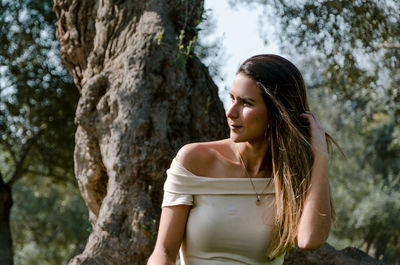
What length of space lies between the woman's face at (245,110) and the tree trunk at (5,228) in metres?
9.33

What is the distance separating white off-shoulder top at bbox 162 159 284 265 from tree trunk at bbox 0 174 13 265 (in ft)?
29.5

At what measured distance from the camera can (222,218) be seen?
9.99 ft

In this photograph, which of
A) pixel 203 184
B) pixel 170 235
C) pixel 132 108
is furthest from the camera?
pixel 132 108

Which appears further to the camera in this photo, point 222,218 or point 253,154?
point 253,154

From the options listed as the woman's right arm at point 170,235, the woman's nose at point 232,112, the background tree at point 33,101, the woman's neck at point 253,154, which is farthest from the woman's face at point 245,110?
the background tree at point 33,101

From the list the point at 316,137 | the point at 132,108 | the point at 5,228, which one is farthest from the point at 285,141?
the point at 5,228

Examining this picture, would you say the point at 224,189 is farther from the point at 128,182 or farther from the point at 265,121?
the point at 128,182

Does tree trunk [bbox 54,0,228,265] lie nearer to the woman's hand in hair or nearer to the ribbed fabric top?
the ribbed fabric top

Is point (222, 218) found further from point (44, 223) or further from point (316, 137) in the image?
point (44, 223)

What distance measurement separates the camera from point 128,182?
489cm

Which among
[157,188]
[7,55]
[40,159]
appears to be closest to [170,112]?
[157,188]

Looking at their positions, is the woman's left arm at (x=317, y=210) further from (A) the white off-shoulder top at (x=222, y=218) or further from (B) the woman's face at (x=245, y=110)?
(B) the woman's face at (x=245, y=110)

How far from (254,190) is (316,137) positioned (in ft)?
1.66

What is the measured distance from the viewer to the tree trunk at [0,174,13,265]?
1102 cm
